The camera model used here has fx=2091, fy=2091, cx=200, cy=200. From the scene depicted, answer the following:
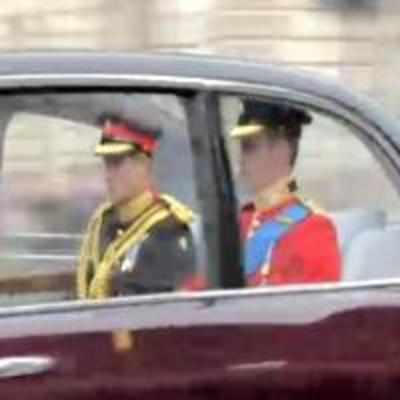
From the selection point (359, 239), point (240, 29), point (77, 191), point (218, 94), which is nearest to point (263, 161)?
point (218, 94)

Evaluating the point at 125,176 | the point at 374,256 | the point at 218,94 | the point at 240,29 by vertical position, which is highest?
the point at 240,29

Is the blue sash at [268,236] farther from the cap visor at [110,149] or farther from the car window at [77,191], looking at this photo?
the cap visor at [110,149]

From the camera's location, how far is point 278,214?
5.02 m

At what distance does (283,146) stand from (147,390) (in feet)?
2.32

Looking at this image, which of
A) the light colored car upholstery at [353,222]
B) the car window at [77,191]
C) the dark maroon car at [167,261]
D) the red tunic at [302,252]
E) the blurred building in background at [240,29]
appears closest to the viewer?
the dark maroon car at [167,261]

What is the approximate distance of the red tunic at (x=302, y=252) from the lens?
4.92m

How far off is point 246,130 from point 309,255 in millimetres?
332

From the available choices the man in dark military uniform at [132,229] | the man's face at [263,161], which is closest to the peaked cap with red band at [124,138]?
the man in dark military uniform at [132,229]

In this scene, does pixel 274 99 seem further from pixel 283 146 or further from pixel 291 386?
pixel 291 386

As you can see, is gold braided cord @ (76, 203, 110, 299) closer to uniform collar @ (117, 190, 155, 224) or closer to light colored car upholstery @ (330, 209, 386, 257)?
uniform collar @ (117, 190, 155, 224)

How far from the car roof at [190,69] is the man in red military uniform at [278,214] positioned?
71 mm

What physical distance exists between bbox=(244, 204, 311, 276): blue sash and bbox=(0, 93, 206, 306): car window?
12 centimetres

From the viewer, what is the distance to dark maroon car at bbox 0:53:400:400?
185 inches

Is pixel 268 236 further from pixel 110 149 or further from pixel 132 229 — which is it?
pixel 110 149
